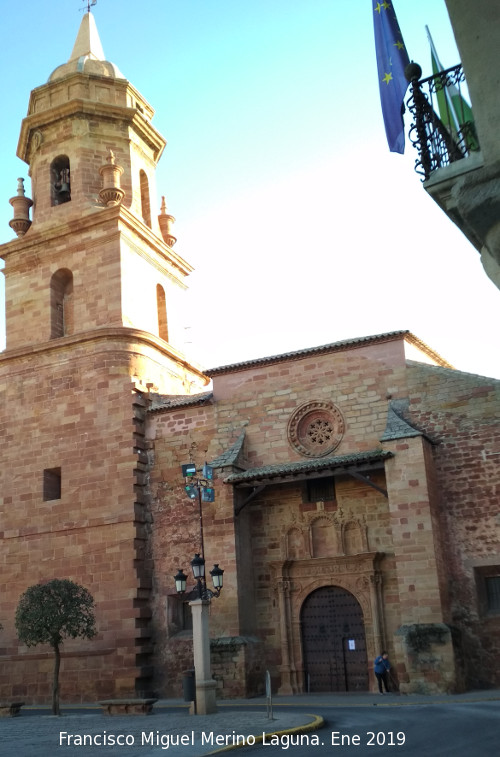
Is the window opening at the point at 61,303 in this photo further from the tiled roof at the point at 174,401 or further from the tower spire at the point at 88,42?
the tower spire at the point at 88,42

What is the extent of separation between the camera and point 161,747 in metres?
10.3

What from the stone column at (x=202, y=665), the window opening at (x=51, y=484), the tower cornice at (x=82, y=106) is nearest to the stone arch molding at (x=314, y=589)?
the stone column at (x=202, y=665)

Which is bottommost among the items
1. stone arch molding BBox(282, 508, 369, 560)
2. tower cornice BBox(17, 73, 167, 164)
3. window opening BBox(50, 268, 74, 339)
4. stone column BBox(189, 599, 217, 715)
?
stone column BBox(189, 599, 217, 715)

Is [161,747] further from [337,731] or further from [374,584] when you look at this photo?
[374,584]

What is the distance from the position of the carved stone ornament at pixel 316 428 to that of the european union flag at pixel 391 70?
10587 millimetres

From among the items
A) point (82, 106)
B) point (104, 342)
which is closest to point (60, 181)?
point (82, 106)

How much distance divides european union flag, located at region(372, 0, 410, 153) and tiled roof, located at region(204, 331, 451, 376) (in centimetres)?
979

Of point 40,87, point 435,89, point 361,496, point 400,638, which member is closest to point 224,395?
point 361,496

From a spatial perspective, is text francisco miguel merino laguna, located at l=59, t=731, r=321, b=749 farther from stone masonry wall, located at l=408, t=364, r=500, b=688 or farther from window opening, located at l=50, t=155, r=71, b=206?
window opening, located at l=50, t=155, r=71, b=206

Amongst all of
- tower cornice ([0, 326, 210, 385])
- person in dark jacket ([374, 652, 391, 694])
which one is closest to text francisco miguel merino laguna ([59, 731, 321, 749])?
person in dark jacket ([374, 652, 391, 694])

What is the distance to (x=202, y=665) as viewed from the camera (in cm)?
1466

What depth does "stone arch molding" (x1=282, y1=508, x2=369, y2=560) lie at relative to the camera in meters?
18.4

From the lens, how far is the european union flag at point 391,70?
9406mm

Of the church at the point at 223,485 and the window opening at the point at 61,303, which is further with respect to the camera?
the window opening at the point at 61,303
